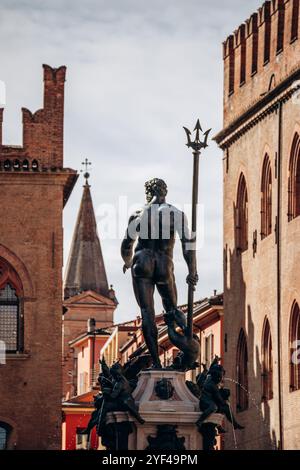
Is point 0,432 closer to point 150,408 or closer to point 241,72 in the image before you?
point 241,72

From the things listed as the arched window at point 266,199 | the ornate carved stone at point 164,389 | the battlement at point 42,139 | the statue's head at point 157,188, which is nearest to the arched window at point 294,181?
the arched window at point 266,199

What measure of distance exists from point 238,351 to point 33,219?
10.1 meters

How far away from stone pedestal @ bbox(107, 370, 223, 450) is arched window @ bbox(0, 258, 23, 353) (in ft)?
100

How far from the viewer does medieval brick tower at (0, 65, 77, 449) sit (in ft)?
204

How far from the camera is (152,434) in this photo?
32.7m

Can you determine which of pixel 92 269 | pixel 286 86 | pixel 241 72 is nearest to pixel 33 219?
pixel 241 72

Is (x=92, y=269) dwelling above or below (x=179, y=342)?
above

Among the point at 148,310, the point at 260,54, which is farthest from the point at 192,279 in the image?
the point at 260,54

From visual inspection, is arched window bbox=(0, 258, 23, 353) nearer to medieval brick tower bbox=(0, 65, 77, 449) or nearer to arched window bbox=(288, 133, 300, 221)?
medieval brick tower bbox=(0, 65, 77, 449)

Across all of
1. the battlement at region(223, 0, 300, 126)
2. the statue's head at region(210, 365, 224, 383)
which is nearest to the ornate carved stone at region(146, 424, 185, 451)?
the statue's head at region(210, 365, 224, 383)

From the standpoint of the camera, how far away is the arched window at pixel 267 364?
173ft

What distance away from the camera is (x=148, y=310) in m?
33.3

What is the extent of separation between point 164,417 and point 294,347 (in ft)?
59.3
